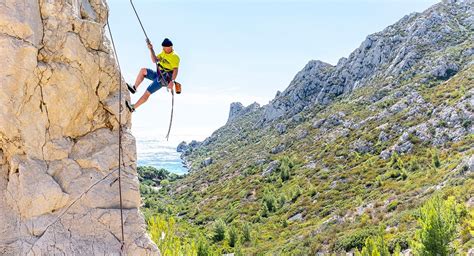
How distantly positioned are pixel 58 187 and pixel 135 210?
1971 mm

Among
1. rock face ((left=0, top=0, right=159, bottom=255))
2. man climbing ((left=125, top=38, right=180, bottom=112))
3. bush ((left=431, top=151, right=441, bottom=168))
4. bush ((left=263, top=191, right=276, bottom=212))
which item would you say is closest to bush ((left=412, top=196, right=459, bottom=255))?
rock face ((left=0, top=0, right=159, bottom=255))

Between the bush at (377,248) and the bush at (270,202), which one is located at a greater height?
the bush at (270,202)

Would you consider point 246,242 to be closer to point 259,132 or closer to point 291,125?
point 291,125

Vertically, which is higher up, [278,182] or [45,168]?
[278,182]

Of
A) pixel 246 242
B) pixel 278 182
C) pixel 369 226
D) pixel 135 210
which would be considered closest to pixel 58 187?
pixel 135 210

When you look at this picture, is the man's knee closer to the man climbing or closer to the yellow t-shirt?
the man climbing

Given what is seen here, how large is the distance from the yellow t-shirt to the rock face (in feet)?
4.16

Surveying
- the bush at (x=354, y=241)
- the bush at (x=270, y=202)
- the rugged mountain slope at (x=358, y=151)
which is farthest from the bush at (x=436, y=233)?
the bush at (x=270, y=202)

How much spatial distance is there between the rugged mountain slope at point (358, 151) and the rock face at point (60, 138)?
2515 centimetres

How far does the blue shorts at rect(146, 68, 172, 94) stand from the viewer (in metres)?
10.6

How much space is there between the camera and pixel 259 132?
417ft

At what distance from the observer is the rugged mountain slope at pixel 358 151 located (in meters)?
43.6

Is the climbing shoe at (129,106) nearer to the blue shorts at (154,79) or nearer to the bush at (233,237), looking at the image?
the blue shorts at (154,79)

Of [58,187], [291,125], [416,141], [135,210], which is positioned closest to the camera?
[58,187]
